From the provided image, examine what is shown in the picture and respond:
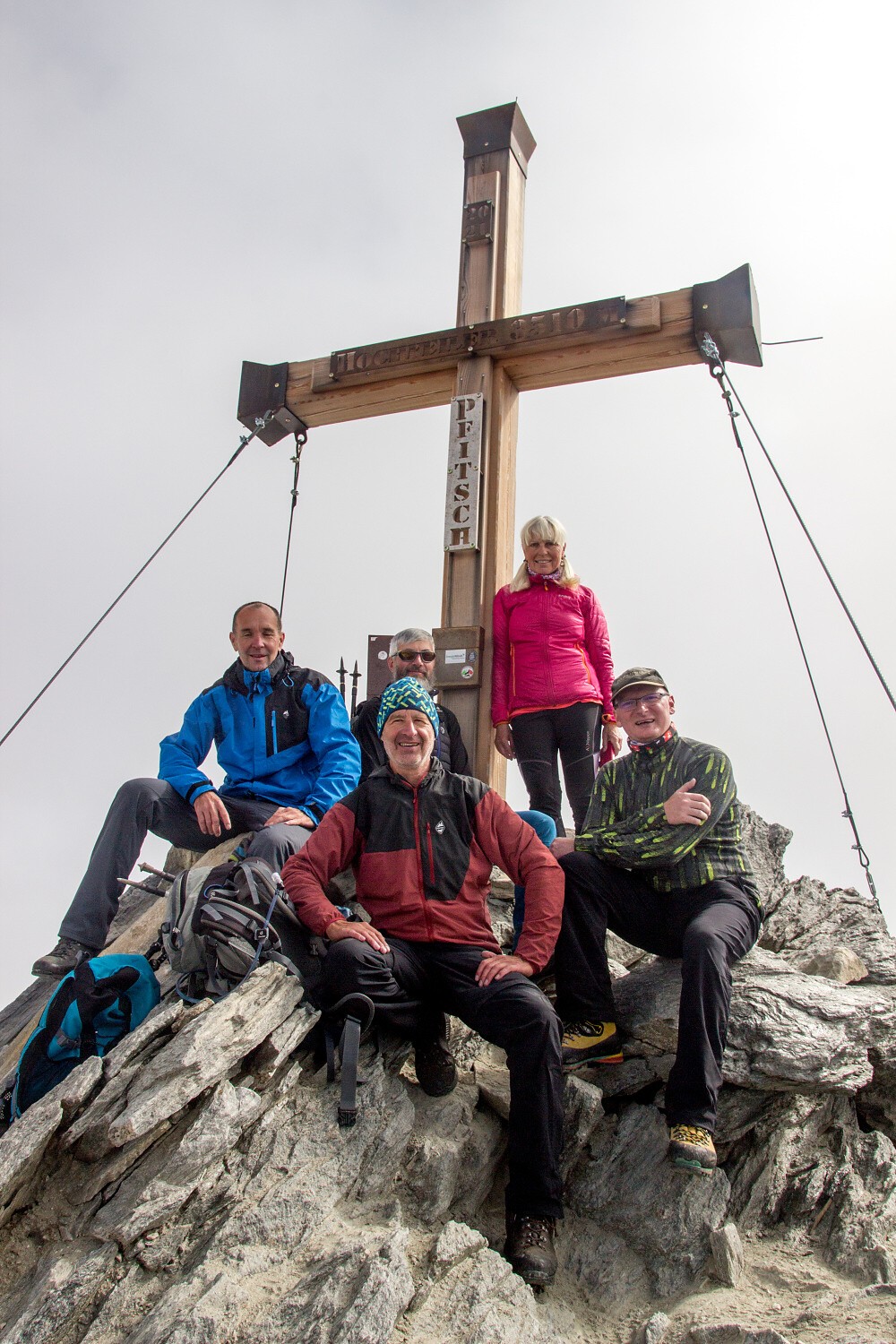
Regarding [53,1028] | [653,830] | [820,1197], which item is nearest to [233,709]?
[53,1028]

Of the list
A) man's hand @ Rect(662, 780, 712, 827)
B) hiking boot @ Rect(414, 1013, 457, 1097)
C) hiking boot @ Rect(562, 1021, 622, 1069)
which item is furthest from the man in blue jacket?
man's hand @ Rect(662, 780, 712, 827)

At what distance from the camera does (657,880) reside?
15.6 feet

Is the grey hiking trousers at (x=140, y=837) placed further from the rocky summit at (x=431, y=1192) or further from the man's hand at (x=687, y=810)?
the man's hand at (x=687, y=810)

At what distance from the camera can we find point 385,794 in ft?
15.1

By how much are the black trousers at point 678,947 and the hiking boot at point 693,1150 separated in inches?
1.2

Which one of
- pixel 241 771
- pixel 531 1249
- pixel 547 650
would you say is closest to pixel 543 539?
pixel 547 650

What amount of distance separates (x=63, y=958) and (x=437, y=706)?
2.48 metres

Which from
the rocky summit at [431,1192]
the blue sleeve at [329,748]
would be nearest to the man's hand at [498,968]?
the rocky summit at [431,1192]

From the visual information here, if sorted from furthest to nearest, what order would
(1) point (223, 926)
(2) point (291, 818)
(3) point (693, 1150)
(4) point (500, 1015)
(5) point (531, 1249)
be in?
(2) point (291, 818), (1) point (223, 926), (4) point (500, 1015), (3) point (693, 1150), (5) point (531, 1249)

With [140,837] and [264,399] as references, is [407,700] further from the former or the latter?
[264,399]

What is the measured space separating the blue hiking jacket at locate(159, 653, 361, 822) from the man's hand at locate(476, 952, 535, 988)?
5.71ft

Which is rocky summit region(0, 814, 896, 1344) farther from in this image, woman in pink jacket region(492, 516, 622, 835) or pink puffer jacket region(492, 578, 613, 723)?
pink puffer jacket region(492, 578, 613, 723)

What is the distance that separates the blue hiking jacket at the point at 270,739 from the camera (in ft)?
18.7

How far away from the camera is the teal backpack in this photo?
4.23 metres
